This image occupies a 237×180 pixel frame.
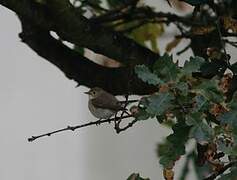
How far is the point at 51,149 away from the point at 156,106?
2095 mm

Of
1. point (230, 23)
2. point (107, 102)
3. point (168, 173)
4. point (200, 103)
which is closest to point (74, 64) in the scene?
point (107, 102)

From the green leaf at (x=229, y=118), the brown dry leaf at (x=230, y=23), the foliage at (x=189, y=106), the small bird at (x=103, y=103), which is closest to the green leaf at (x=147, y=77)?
the foliage at (x=189, y=106)

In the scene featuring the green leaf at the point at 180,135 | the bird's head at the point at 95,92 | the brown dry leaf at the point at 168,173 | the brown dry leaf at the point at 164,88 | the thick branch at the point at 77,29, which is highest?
the thick branch at the point at 77,29

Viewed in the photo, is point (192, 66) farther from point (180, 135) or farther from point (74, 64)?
point (74, 64)

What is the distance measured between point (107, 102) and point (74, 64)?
0.13 meters

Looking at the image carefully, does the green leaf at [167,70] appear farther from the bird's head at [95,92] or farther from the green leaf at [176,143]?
the bird's head at [95,92]

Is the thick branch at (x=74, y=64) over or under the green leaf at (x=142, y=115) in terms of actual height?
over

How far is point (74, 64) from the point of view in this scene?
1.85 meters

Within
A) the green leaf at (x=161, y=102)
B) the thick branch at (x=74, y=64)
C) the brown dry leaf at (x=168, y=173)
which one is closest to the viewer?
the green leaf at (x=161, y=102)

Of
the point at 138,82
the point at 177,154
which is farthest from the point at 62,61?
the point at 177,154

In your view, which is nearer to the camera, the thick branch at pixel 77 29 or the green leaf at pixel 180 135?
the green leaf at pixel 180 135

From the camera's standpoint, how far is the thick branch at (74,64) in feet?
6.00

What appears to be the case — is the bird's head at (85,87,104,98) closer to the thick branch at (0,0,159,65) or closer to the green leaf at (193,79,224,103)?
the thick branch at (0,0,159,65)

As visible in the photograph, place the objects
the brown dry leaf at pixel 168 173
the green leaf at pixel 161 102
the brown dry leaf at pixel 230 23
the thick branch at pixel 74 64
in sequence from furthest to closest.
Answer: the thick branch at pixel 74 64, the brown dry leaf at pixel 230 23, the brown dry leaf at pixel 168 173, the green leaf at pixel 161 102
